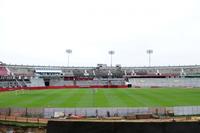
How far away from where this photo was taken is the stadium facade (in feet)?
339

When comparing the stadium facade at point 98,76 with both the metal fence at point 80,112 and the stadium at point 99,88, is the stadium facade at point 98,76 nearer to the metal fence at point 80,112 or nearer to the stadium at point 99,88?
the stadium at point 99,88

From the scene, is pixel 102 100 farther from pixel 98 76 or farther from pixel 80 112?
pixel 98 76

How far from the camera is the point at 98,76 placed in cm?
12925

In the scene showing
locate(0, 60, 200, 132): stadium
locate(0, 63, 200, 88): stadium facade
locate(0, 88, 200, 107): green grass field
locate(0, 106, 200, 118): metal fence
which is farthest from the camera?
locate(0, 63, 200, 88): stadium facade

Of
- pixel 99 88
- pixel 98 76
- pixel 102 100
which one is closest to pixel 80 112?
pixel 102 100

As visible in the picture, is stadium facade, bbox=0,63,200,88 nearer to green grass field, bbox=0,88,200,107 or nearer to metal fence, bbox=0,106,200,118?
green grass field, bbox=0,88,200,107

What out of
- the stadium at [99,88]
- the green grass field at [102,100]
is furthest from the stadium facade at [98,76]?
the green grass field at [102,100]

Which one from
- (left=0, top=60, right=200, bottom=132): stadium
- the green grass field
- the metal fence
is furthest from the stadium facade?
the metal fence

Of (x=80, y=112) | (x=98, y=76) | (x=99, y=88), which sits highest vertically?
(x=98, y=76)

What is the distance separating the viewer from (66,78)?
407 ft

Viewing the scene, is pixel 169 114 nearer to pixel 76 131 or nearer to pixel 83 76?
pixel 76 131

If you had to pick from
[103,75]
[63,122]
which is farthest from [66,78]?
[63,122]

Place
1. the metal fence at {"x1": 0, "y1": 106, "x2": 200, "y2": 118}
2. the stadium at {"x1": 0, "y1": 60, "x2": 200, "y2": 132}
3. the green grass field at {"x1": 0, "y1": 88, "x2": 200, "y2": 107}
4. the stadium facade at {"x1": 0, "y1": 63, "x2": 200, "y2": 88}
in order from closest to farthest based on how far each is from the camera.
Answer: the metal fence at {"x1": 0, "y1": 106, "x2": 200, "y2": 118}
the stadium at {"x1": 0, "y1": 60, "x2": 200, "y2": 132}
the green grass field at {"x1": 0, "y1": 88, "x2": 200, "y2": 107}
the stadium facade at {"x1": 0, "y1": 63, "x2": 200, "y2": 88}

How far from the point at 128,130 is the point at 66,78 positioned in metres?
115
